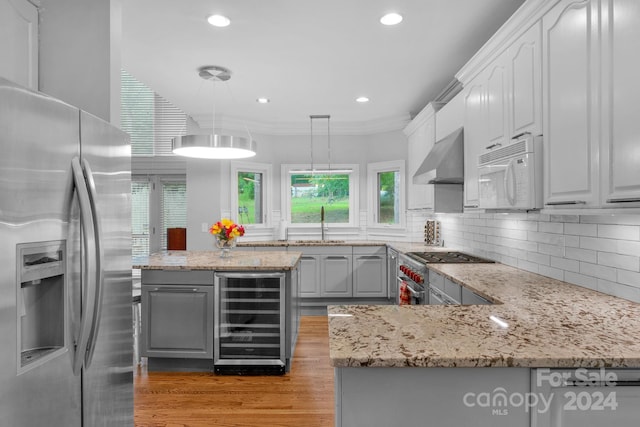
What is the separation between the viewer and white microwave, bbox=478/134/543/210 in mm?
2096

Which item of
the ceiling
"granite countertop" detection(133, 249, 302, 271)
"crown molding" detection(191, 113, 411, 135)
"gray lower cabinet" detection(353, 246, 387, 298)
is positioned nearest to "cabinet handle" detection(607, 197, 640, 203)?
the ceiling

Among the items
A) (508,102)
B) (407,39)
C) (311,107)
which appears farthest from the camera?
(311,107)

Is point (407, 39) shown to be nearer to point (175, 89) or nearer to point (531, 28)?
point (531, 28)

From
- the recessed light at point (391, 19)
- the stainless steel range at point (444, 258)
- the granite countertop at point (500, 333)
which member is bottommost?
the granite countertop at point (500, 333)

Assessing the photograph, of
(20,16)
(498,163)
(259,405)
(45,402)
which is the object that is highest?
(20,16)

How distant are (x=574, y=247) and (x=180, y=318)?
9.41 ft

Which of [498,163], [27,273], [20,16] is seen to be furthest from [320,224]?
[27,273]

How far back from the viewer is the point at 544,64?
2059 mm

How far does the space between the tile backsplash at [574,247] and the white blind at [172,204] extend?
5713 millimetres

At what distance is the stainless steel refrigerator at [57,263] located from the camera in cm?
113

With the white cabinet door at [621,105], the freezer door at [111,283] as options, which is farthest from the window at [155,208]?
the white cabinet door at [621,105]

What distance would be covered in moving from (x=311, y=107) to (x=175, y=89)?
5.39 feet

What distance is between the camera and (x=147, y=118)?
5.49 m

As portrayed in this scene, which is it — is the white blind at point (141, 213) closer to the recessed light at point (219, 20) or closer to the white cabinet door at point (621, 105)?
the recessed light at point (219, 20)
